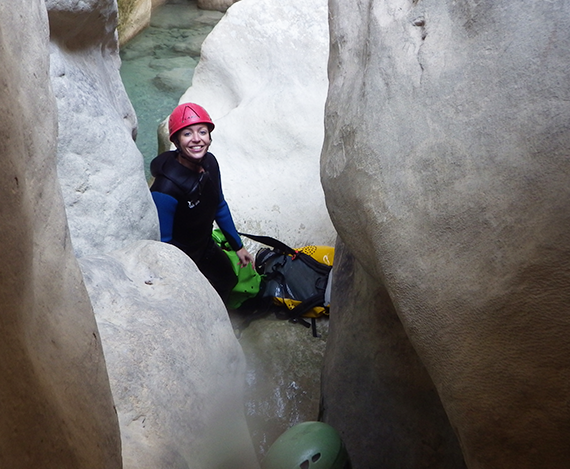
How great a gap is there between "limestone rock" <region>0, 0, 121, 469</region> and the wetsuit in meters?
1.89

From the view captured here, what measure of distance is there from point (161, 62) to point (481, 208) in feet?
22.4

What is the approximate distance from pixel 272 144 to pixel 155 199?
1.55 metres

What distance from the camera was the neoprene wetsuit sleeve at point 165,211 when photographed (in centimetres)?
306

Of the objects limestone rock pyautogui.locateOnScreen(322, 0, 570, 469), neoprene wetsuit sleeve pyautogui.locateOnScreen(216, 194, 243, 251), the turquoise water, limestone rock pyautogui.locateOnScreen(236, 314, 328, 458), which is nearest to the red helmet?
neoprene wetsuit sleeve pyautogui.locateOnScreen(216, 194, 243, 251)

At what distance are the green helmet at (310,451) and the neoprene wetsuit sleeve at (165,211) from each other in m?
1.31

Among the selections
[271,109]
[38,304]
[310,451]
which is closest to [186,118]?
[271,109]

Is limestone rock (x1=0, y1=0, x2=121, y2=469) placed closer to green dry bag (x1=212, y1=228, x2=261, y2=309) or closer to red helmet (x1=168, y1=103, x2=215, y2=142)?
red helmet (x1=168, y1=103, x2=215, y2=142)

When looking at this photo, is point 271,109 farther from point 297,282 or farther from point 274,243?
point 297,282

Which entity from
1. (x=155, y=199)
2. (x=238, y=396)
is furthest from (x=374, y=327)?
(x=155, y=199)

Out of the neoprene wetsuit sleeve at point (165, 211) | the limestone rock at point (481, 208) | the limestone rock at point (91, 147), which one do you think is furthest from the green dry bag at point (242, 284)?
the limestone rock at point (481, 208)

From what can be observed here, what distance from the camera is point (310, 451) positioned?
6.82 feet

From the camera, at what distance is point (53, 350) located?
3.34 ft

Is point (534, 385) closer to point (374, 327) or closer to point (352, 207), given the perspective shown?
point (352, 207)

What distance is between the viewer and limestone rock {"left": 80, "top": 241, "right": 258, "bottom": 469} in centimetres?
185
